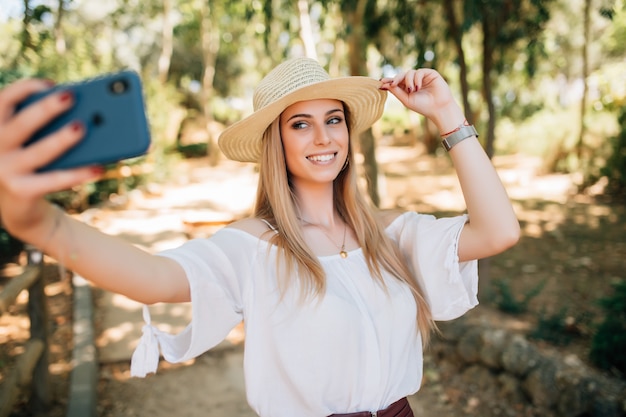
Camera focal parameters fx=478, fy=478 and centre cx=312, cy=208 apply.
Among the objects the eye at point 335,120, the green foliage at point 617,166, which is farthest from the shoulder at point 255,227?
the green foliage at point 617,166

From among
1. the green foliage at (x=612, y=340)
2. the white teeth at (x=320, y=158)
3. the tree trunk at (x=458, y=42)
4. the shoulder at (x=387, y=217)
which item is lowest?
the green foliage at (x=612, y=340)

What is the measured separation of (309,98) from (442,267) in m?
0.76

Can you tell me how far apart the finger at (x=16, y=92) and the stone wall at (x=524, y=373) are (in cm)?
299

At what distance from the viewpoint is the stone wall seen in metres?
2.95

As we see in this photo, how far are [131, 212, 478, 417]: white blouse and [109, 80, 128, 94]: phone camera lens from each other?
712 mm

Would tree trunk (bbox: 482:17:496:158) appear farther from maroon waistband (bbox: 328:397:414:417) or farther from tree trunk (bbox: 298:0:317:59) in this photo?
tree trunk (bbox: 298:0:317:59)

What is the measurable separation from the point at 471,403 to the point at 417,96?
9.18ft

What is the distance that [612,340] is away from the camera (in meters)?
3.37

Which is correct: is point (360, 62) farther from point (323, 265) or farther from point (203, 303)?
point (203, 303)

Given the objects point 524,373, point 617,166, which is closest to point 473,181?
point 524,373

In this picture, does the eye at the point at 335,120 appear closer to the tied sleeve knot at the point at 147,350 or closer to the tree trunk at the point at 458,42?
the tied sleeve knot at the point at 147,350

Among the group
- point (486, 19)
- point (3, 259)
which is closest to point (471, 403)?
point (486, 19)

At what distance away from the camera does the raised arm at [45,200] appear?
2.33ft

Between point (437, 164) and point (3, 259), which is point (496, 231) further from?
point (437, 164)
